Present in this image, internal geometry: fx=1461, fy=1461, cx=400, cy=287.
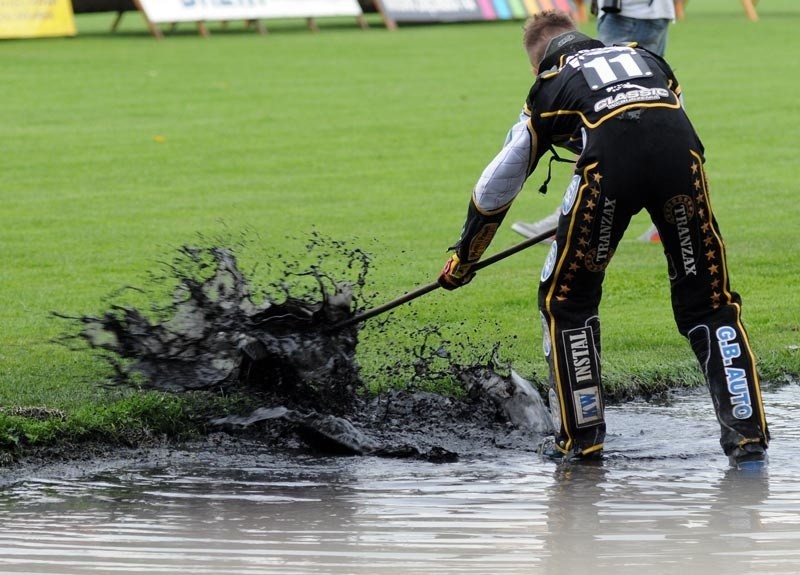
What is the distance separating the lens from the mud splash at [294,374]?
6082 millimetres

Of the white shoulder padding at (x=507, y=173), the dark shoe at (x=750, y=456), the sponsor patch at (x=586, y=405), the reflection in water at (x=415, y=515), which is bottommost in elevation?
the reflection in water at (x=415, y=515)

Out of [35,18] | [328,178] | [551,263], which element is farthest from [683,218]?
[35,18]

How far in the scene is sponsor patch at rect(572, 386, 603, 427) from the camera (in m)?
5.64

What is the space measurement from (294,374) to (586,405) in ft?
4.55

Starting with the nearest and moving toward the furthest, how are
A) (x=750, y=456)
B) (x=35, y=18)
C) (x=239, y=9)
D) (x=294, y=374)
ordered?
1. (x=750, y=456)
2. (x=294, y=374)
3. (x=35, y=18)
4. (x=239, y=9)

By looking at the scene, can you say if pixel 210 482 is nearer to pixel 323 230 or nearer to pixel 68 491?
pixel 68 491

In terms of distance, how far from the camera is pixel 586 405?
5652 mm

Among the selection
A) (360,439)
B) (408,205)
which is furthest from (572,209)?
(408,205)

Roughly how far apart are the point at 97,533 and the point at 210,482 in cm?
75

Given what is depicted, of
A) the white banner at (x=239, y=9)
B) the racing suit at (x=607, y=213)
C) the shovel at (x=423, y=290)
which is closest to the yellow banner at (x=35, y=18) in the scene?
the white banner at (x=239, y=9)

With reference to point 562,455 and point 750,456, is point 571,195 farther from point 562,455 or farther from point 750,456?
point 750,456

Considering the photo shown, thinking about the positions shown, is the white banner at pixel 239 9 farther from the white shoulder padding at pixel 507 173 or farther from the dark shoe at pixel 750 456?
the dark shoe at pixel 750 456

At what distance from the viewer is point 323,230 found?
10.1 metres

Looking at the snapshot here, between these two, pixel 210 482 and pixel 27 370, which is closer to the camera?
pixel 210 482
